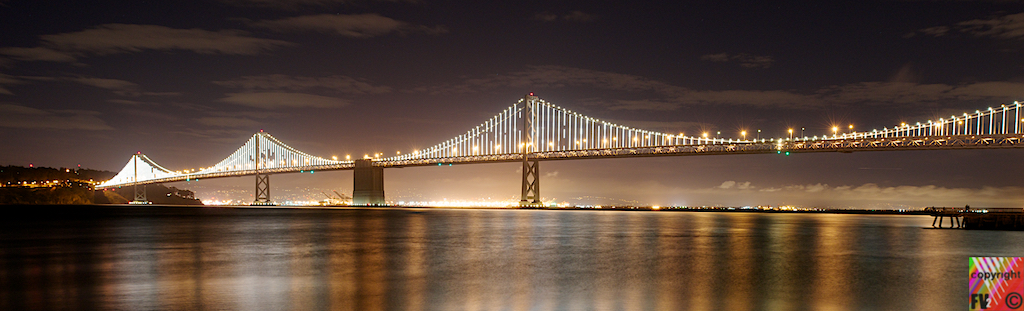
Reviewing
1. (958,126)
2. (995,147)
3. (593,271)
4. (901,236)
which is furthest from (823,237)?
(958,126)

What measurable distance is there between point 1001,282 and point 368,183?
71.7m

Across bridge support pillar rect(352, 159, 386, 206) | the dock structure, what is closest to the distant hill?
bridge support pillar rect(352, 159, 386, 206)

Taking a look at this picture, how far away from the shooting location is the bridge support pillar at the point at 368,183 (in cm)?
7575

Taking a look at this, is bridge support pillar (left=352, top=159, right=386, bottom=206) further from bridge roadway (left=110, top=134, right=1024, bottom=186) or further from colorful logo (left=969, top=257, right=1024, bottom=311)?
colorful logo (left=969, top=257, right=1024, bottom=311)

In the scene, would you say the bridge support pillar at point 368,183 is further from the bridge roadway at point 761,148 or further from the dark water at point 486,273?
the dark water at point 486,273

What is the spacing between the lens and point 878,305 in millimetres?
10680

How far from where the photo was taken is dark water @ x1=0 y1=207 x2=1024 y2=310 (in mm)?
10422

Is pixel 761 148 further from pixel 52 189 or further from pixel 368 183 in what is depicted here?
pixel 52 189

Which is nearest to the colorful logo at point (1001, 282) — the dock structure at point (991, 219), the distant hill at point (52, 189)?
the dock structure at point (991, 219)

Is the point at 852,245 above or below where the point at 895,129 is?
below

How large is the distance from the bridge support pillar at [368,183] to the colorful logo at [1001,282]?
6973 cm

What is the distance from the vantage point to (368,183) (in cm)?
7662

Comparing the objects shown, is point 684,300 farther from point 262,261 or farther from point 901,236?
point 901,236

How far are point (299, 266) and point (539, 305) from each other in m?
7.47
